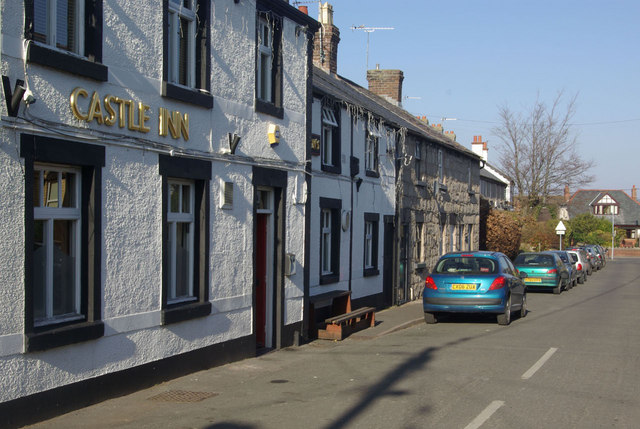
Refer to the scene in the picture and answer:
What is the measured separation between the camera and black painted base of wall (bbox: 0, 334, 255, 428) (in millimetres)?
7047

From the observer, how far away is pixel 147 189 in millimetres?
8984

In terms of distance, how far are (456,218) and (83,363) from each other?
21.1 metres

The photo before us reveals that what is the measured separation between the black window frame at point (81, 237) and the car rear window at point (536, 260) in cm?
2196

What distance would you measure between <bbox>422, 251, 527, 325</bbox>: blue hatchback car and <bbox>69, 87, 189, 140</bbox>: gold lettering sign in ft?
26.4

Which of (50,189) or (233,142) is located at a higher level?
(233,142)

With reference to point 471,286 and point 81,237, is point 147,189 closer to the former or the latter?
point 81,237

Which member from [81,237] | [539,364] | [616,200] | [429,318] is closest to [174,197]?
[81,237]

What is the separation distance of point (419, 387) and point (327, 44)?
15651 mm

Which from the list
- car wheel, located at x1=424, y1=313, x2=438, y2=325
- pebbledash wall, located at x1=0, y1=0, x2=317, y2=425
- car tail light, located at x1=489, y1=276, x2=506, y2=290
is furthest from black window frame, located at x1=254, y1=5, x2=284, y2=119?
car wheel, located at x1=424, y1=313, x2=438, y2=325

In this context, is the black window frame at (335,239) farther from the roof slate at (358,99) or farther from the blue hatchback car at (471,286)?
the roof slate at (358,99)

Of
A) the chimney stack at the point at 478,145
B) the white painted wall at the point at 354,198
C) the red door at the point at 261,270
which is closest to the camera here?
the red door at the point at 261,270

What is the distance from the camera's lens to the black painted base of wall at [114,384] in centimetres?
705

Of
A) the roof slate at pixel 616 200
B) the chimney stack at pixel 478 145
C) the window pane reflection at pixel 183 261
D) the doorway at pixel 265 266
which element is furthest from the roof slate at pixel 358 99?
the roof slate at pixel 616 200

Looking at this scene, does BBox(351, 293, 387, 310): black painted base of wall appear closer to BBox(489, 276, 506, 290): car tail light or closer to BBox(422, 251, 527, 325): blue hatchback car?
BBox(422, 251, 527, 325): blue hatchback car
